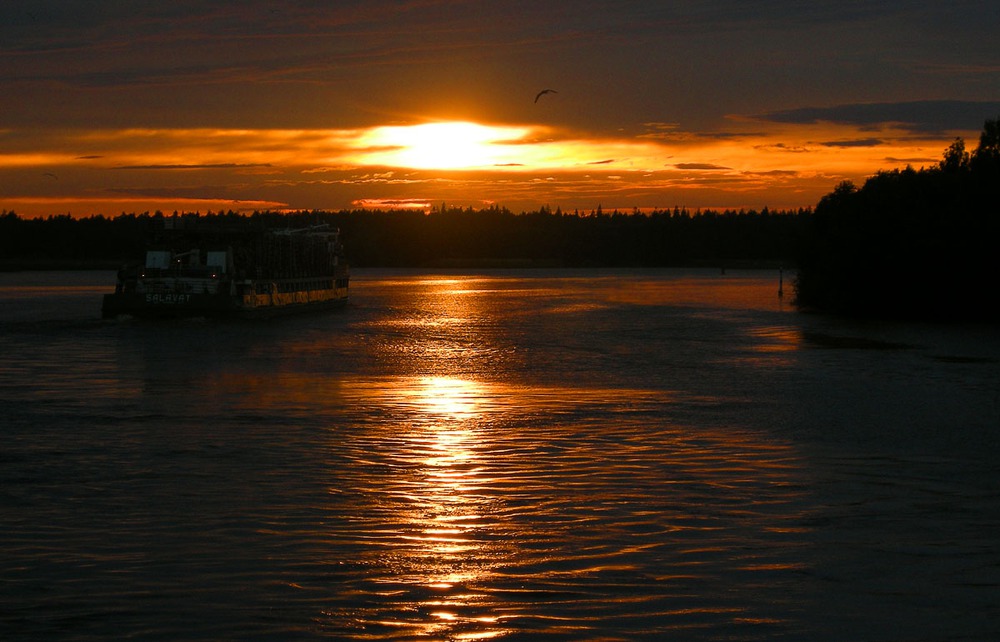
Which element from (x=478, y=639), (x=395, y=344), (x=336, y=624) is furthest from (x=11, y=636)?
(x=395, y=344)

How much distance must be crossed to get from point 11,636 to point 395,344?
3567 centimetres

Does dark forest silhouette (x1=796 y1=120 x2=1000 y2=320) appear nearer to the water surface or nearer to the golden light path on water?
the water surface

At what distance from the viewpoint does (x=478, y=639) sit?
8.64 metres

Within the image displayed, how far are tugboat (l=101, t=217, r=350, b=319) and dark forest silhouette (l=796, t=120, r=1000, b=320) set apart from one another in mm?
30719

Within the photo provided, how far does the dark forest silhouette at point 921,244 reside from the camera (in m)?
58.2

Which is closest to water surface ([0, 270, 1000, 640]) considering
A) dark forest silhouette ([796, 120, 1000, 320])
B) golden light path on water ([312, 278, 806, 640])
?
golden light path on water ([312, 278, 806, 640])

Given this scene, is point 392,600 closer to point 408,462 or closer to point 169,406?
point 408,462

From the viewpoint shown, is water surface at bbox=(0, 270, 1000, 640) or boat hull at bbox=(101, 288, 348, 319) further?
boat hull at bbox=(101, 288, 348, 319)

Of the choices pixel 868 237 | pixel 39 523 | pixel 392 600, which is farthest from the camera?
pixel 868 237

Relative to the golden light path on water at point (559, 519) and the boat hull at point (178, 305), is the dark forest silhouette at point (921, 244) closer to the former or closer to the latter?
the boat hull at point (178, 305)

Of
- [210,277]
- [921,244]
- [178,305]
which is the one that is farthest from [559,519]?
[921,244]

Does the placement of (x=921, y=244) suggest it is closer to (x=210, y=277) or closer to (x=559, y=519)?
(x=210, y=277)

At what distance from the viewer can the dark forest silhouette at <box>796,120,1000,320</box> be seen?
5822 centimetres

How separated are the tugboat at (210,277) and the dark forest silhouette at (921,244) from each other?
30719mm
